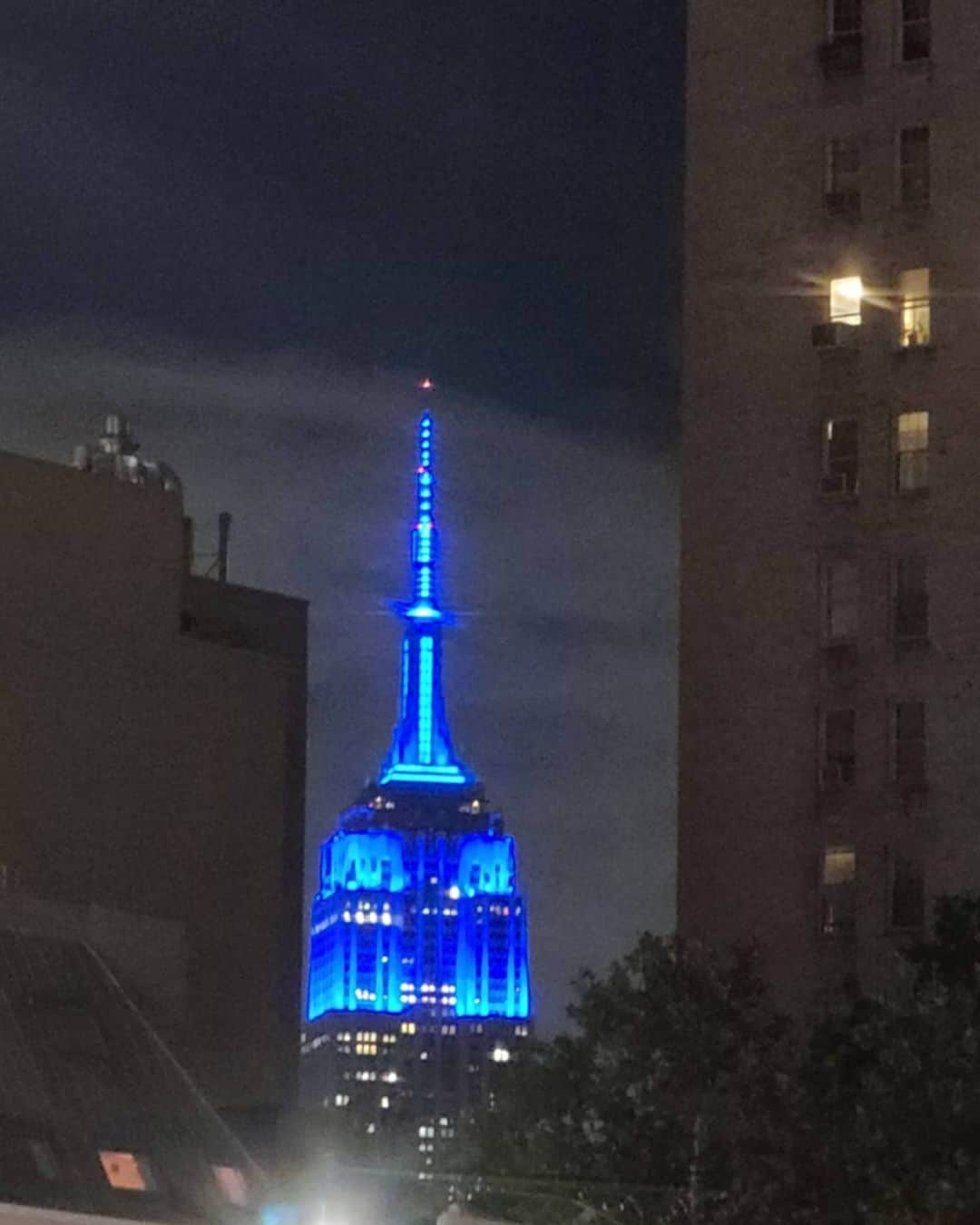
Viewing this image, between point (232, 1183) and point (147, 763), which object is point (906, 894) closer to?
point (147, 763)

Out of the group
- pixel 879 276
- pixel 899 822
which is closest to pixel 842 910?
pixel 899 822

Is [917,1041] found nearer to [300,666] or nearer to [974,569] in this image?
[974,569]

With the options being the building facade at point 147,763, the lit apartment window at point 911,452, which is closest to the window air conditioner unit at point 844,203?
the lit apartment window at point 911,452

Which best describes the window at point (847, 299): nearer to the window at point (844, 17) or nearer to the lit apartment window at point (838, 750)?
the window at point (844, 17)

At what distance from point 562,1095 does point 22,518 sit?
24097 mm

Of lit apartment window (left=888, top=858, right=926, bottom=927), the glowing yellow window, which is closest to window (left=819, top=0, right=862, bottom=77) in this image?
the glowing yellow window

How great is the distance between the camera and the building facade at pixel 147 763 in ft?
235

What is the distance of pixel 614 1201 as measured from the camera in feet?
171

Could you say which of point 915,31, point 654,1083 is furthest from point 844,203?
point 654,1083

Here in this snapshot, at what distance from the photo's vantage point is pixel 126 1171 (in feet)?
158

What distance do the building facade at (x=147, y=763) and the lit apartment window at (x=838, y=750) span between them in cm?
1527

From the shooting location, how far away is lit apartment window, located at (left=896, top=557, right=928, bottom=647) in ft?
225

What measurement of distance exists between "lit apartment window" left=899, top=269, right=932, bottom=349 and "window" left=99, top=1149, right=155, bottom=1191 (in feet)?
99.3

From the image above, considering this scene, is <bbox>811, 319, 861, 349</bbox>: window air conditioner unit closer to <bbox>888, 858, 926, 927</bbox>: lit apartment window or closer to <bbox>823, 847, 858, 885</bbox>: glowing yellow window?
<bbox>823, 847, 858, 885</bbox>: glowing yellow window
